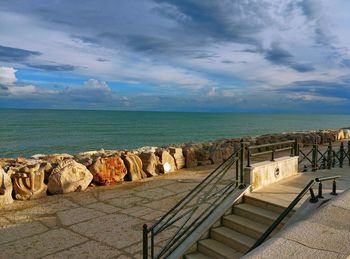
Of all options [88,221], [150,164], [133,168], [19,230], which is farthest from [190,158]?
[19,230]

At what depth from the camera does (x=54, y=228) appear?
8.23 meters

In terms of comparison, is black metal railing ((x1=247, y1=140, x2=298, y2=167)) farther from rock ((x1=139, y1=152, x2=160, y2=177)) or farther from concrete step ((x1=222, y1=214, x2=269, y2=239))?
rock ((x1=139, y1=152, x2=160, y2=177))

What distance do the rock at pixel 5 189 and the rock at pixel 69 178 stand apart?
1290 millimetres

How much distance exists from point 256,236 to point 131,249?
8.82 ft

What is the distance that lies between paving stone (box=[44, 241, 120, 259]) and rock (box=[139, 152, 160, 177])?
6.88m

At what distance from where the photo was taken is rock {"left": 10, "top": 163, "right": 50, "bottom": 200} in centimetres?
1070

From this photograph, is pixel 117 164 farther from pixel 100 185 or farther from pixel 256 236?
pixel 256 236

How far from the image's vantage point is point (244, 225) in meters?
6.14

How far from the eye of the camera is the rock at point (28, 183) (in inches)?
421

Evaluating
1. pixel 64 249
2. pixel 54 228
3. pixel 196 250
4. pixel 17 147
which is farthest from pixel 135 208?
pixel 17 147

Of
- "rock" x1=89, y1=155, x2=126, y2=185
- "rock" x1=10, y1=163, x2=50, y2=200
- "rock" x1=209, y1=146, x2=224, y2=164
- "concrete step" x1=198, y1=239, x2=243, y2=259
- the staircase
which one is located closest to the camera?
"concrete step" x1=198, y1=239, x2=243, y2=259

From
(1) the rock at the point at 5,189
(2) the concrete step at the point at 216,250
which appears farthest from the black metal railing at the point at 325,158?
(1) the rock at the point at 5,189

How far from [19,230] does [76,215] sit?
1.50m

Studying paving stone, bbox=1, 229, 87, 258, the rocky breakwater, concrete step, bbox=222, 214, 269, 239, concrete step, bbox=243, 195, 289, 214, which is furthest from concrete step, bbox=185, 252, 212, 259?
the rocky breakwater
